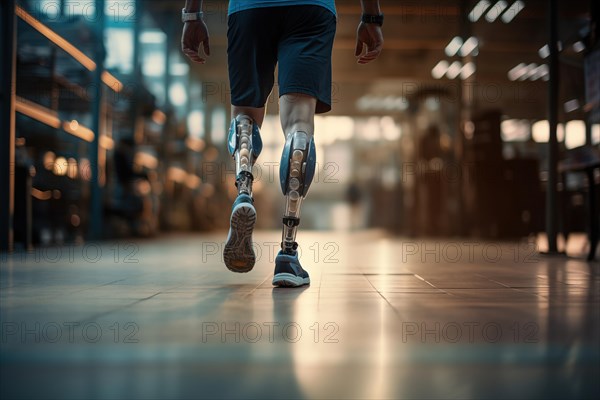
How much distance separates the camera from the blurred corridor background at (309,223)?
40.3 inches

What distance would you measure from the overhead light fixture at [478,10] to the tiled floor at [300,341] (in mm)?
8186

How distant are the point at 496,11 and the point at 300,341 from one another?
948 cm

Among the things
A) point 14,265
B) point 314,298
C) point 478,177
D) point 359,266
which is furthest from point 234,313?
point 478,177

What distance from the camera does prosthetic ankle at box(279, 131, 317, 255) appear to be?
7.56 ft

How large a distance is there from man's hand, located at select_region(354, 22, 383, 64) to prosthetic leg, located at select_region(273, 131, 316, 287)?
1.43 ft

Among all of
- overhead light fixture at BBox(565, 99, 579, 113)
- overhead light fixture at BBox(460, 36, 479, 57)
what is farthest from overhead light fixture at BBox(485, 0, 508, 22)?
overhead light fixture at BBox(565, 99, 579, 113)

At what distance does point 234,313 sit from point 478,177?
8.11 m

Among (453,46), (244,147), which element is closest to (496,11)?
(453,46)

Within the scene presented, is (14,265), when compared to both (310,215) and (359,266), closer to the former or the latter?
(359,266)

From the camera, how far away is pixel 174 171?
40.7 feet

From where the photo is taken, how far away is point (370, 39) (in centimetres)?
254

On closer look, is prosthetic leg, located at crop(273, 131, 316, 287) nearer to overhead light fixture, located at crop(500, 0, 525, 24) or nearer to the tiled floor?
the tiled floor

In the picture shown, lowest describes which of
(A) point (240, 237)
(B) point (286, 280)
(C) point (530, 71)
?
(B) point (286, 280)

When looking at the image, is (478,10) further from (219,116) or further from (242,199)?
(242,199)
